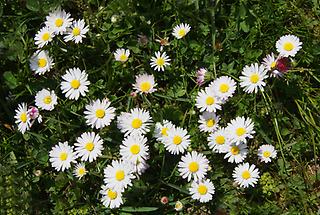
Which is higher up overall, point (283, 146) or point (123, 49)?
point (123, 49)

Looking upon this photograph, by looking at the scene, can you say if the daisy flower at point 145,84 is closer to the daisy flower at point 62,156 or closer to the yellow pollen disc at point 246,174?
the daisy flower at point 62,156

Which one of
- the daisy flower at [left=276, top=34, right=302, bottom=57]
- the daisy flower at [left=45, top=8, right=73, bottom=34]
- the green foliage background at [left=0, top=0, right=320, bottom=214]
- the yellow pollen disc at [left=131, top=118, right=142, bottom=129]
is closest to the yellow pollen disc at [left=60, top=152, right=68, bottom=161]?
the green foliage background at [left=0, top=0, right=320, bottom=214]

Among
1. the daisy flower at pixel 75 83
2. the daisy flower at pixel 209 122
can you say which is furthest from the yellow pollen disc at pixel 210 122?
the daisy flower at pixel 75 83

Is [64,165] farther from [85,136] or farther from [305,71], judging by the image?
[305,71]

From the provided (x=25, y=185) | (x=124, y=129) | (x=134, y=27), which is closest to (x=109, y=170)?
(x=124, y=129)

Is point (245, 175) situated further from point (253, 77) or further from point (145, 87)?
point (145, 87)

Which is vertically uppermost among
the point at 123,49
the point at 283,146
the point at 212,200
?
the point at 123,49

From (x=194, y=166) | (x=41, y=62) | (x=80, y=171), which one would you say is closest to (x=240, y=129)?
(x=194, y=166)
